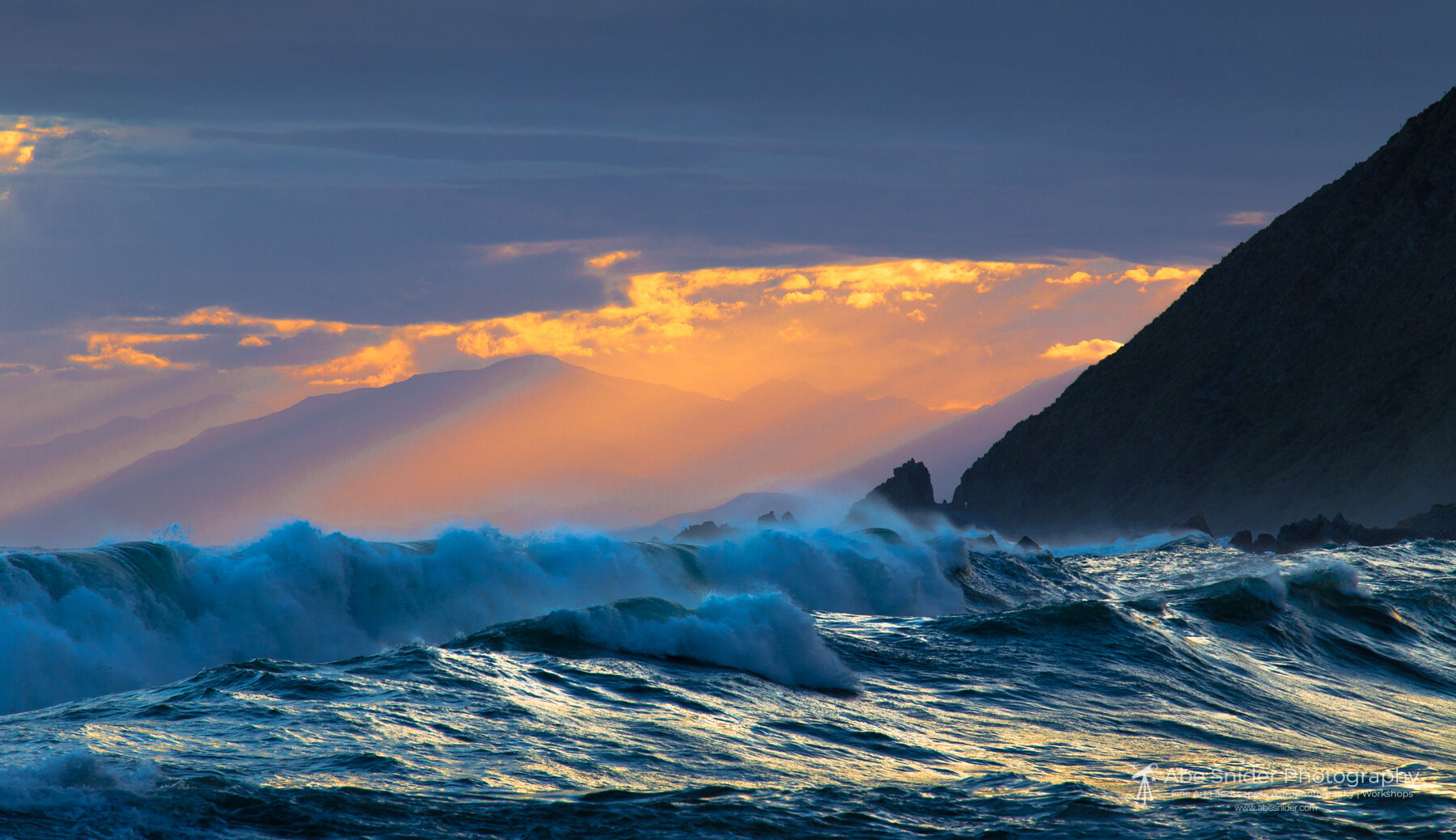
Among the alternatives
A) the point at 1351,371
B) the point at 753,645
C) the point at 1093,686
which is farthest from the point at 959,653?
the point at 1351,371

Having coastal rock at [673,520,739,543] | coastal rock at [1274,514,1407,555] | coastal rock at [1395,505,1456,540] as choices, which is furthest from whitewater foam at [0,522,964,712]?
coastal rock at [1395,505,1456,540]

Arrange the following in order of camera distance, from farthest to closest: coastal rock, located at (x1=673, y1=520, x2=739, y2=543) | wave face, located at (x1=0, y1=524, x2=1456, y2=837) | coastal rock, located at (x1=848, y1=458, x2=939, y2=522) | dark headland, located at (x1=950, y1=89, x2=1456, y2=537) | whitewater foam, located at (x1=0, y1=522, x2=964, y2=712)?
coastal rock, located at (x1=848, y1=458, x2=939, y2=522) → dark headland, located at (x1=950, y1=89, x2=1456, y2=537) → coastal rock, located at (x1=673, y1=520, x2=739, y2=543) → whitewater foam, located at (x1=0, y1=522, x2=964, y2=712) → wave face, located at (x1=0, y1=524, x2=1456, y2=837)

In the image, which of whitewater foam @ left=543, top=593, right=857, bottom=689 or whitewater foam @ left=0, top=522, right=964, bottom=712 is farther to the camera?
whitewater foam @ left=0, top=522, right=964, bottom=712

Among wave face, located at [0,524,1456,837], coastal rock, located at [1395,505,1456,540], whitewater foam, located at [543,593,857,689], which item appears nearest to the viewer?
wave face, located at [0,524,1456,837]

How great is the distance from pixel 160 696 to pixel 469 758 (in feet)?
13.5

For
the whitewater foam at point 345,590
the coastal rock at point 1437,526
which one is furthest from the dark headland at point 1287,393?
the whitewater foam at point 345,590

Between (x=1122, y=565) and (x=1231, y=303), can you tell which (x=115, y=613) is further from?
(x=1231, y=303)

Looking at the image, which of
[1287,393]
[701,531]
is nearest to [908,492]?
[1287,393]

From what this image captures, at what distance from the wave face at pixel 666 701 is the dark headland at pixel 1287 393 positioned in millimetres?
60162

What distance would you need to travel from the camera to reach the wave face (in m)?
8.52

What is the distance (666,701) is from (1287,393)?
8868 centimetres

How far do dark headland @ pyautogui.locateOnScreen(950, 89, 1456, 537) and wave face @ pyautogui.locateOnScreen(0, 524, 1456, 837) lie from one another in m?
60.2

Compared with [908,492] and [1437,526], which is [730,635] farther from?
[908,492]

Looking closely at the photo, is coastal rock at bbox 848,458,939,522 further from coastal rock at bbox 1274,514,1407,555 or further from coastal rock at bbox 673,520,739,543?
coastal rock at bbox 1274,514,1407,555
